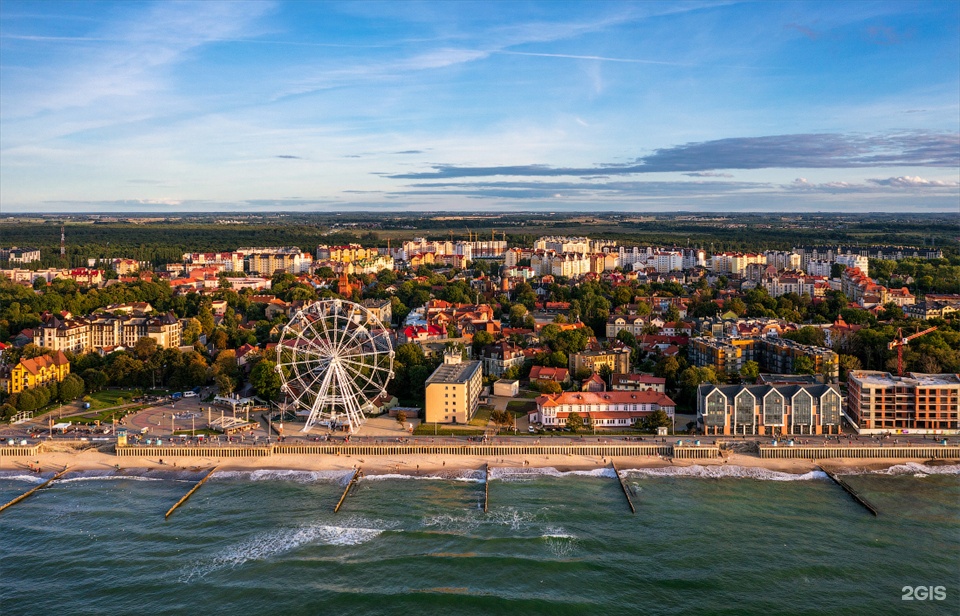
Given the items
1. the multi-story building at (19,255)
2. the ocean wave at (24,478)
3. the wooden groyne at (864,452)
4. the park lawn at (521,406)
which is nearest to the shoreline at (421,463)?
the wooden groyne at (864,452)

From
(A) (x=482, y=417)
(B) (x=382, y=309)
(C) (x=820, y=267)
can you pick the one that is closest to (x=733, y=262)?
(C) (x=820, y=267)

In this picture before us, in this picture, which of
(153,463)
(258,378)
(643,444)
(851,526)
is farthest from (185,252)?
(851,526)

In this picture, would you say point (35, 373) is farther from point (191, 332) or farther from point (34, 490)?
point (191, 332)

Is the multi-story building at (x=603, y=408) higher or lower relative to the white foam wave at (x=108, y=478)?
higher

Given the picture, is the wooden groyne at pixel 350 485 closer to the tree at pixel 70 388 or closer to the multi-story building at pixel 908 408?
the tree at pixel 70 388

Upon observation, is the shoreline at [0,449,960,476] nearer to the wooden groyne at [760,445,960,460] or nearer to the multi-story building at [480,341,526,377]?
the wooden groyne at [760,445,960,460]

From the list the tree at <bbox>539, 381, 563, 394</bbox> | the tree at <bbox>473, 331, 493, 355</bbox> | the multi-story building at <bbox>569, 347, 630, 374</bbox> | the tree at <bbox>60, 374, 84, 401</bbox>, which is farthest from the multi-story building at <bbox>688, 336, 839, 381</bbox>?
the tree at <bbox>60, 374, 84, 401</bbox>
